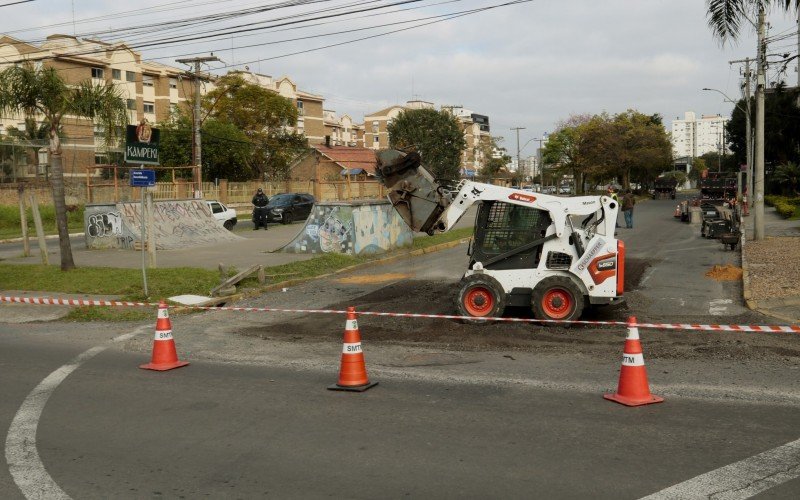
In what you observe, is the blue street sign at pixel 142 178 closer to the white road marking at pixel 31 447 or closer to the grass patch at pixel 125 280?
the grass patch at pixel 125 280

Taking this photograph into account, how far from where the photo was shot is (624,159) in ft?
233

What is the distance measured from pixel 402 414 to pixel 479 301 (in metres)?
4.98

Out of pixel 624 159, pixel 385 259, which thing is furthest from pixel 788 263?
pixel 624 159

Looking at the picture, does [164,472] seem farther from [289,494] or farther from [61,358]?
[61,358]

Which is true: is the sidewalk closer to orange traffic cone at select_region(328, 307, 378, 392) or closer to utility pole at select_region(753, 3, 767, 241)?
utility pole at select_region(753, 3, 767, 241)

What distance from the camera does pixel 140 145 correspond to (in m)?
16.1

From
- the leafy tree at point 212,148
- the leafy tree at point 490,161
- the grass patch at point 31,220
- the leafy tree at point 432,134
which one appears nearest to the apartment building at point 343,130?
the leafy tree at point 490,161

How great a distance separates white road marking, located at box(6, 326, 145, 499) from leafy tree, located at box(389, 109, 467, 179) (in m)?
71.9

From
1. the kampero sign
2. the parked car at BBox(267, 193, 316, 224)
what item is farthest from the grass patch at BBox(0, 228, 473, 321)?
the parked car at BBox(267, 193, 316, 224)

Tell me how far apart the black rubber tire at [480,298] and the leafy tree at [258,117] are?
2086 inches

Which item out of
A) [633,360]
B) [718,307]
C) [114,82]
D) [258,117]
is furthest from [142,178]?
[258,117]

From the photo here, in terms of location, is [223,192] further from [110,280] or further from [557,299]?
[557,299]

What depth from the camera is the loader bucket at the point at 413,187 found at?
39.3ft

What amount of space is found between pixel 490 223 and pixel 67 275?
10.5 metres
